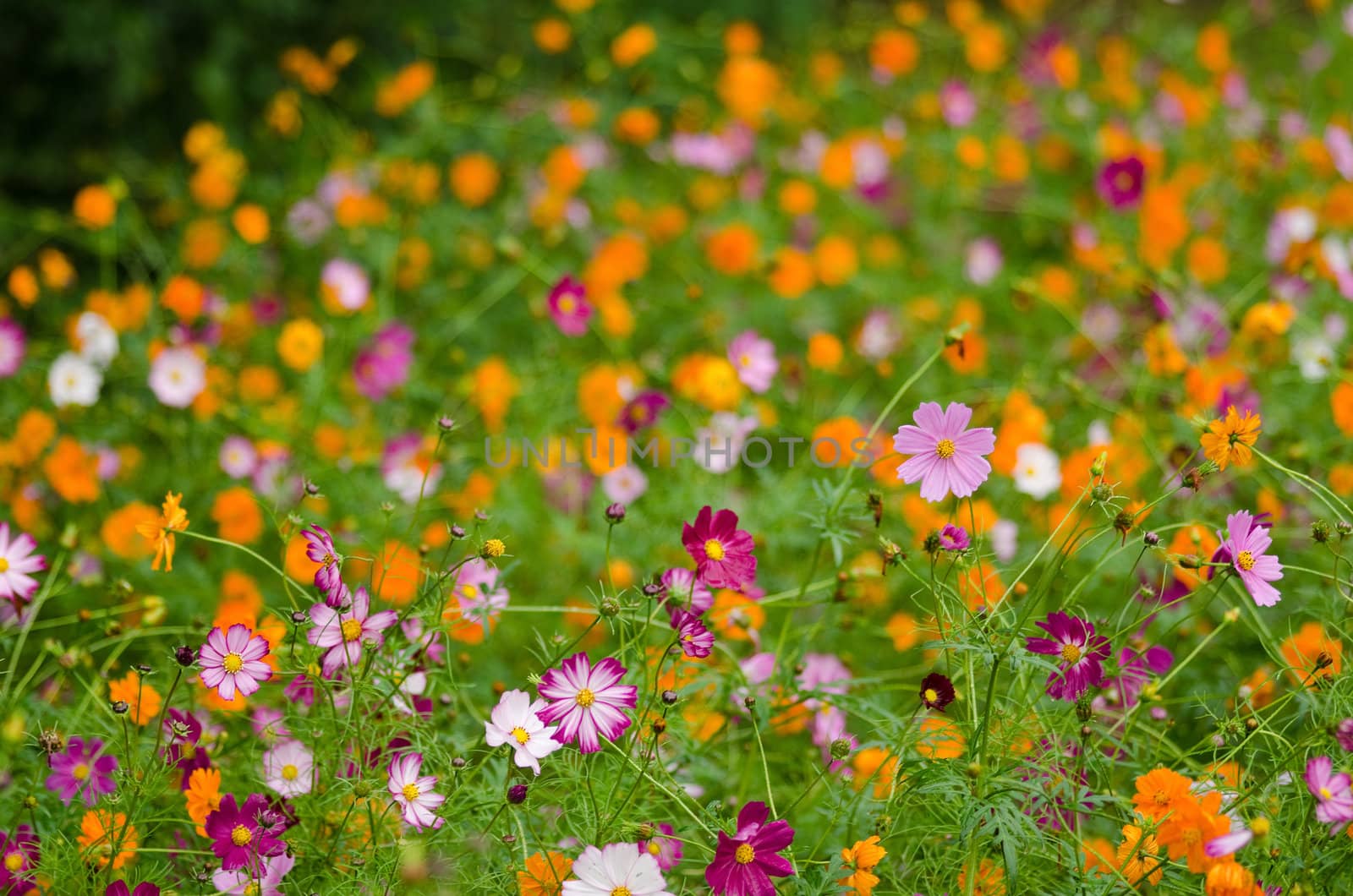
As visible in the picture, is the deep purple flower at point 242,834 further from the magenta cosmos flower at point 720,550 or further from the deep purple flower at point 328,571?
the magenta cosmos flower at point 720,550

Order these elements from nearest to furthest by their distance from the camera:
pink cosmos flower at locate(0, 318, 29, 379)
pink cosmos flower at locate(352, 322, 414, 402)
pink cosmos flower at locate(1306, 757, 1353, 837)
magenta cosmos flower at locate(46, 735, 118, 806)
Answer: pink cosmos flower at locate(1306, 757, 1353, 837) → magenta cosmos flower at locate(46, 735, 118, 806) → pink cosmos flower at locate(0, 318, 29, 379) → pink cosmos flower at locate(352, 322, 414, 402)

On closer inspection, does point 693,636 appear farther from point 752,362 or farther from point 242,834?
point 752,362

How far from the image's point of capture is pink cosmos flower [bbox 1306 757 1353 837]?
3.34 ft

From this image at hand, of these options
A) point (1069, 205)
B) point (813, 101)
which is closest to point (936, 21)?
point (813, 101)

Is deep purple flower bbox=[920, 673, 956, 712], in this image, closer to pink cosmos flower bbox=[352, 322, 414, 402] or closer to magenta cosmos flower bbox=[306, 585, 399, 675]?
magenta cosmos flower bbox=[306, 585, 399, 675]

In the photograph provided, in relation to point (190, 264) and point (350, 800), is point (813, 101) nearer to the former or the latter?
point (190, 264)

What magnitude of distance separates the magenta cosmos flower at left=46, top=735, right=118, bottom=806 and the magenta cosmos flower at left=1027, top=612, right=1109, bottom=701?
3.29 ft

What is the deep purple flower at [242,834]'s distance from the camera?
3.55 ft

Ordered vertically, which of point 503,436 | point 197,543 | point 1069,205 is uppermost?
point 1069,205

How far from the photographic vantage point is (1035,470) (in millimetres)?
1755

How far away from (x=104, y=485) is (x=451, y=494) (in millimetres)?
592

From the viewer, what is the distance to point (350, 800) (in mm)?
1176

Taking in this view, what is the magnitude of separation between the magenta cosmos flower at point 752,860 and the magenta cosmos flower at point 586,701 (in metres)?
0.15

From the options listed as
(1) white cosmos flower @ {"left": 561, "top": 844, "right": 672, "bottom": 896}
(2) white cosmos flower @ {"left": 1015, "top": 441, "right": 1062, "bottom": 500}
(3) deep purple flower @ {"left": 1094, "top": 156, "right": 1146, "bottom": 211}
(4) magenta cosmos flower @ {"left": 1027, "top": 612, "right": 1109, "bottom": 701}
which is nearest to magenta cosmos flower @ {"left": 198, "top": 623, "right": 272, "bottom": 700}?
(1) white cosmos flower @ {"left": 561, "top": 844, "right": 672, "bottom": 896}
